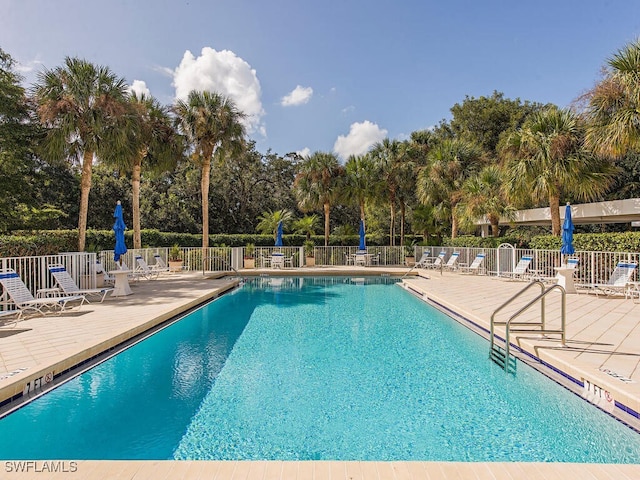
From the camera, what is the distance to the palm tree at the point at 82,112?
34.9 feet

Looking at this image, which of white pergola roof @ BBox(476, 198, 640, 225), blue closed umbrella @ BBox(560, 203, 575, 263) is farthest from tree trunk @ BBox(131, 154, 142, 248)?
white pergola roof @ BBox(476, 198, 640, 225)

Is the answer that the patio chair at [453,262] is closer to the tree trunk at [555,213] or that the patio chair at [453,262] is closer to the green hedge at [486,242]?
the green hedge at [486,242]

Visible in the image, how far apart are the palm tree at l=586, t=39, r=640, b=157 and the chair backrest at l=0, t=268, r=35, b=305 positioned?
13.4 metres

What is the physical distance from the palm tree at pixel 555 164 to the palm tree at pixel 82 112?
13639mm

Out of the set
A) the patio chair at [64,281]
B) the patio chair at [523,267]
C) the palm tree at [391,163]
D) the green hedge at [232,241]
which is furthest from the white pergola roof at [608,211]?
the patio chair at [64,281]

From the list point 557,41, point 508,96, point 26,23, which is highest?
point 508,96

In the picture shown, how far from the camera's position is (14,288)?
6727 mm

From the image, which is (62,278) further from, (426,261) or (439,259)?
(426,261)

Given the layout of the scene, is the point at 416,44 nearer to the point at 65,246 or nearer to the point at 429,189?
the point at 429,189

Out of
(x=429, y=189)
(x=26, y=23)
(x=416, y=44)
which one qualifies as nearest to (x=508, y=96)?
(x=429, y=189)

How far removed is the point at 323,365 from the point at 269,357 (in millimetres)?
914

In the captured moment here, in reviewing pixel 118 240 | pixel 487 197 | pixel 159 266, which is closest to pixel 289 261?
pixel 159 266

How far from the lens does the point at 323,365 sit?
5367 millimetres

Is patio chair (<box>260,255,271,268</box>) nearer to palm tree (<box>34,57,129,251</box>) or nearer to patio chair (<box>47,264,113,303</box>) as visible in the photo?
palm tree (<box>34,57,129,251</box>)
